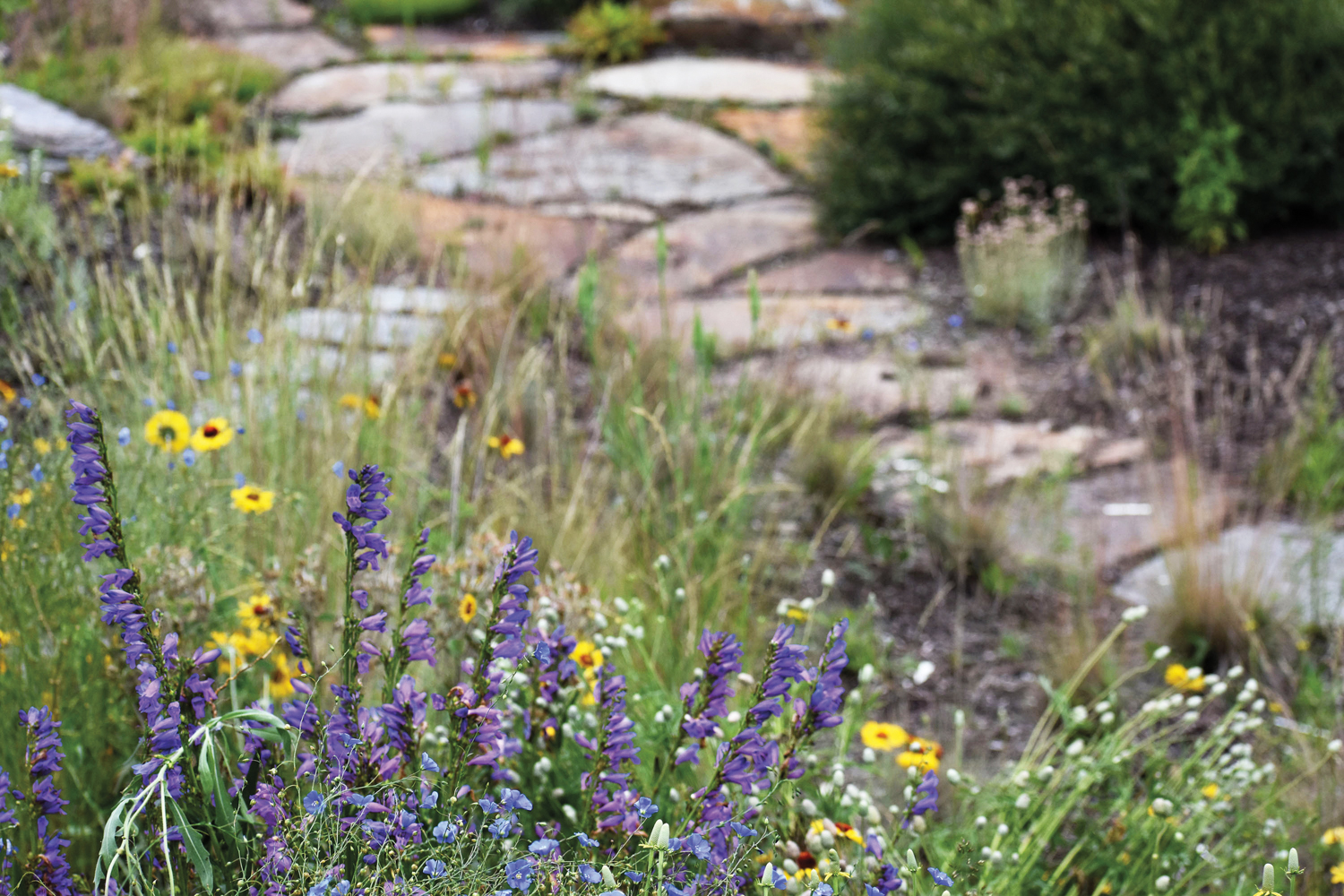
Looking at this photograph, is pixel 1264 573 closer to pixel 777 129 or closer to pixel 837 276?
pixel 837 276

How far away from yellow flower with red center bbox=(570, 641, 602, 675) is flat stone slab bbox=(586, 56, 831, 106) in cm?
518

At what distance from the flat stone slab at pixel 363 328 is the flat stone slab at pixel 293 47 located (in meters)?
3.87

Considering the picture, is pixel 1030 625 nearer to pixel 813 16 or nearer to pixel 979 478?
pixel 979 478

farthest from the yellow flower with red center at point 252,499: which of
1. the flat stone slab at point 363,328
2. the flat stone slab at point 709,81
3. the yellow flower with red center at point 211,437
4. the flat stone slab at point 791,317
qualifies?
the flat stone slab at point 709,81

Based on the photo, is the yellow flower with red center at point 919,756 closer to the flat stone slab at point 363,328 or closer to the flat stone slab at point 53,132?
the flat stone slab at point 363,328

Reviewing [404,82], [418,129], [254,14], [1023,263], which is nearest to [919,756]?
[1023,263]

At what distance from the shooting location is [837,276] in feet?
15.2

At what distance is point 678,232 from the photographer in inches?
190

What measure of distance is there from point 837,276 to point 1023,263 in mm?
718

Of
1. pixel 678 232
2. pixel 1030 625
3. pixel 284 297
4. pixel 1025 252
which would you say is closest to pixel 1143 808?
pixel 1030 625

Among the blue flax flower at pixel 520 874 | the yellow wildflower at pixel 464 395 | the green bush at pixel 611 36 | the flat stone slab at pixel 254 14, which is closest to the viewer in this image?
the blue flax flower at pixel 520 874

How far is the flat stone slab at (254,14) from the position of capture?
26.6ft

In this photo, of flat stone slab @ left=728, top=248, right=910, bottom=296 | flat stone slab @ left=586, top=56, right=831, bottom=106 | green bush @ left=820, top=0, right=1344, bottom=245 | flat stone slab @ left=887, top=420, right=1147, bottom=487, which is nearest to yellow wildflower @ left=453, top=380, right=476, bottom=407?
flat stone slab @ left=887, top=420, right=1147, bottom=487

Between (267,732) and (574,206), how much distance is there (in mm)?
3973
